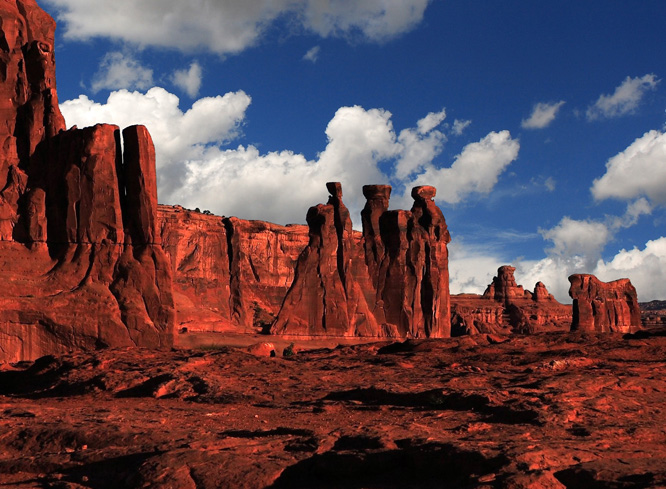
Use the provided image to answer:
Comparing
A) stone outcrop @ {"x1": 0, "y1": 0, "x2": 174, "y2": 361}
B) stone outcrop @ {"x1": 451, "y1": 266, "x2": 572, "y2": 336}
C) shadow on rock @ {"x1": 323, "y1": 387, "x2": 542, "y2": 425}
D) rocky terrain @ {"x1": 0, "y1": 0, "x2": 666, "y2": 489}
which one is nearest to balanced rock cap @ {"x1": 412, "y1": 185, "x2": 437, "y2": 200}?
rocky terrain @ {"x1": 0, "y1": 0, "x2": 666, "y2": 489}

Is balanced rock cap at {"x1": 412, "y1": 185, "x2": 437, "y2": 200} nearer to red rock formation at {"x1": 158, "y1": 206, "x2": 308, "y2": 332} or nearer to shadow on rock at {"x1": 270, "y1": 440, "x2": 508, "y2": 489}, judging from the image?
red rock formation at {"x1": 158, "y1": 206, "x2": 308, "y2": 332}

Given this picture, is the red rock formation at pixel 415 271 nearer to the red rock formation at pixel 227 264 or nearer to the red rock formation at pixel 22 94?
the red rock formation at pixel 227 264

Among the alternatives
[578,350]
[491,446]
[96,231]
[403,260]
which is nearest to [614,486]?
[491,446]

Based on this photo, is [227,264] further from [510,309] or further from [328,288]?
[510,309]

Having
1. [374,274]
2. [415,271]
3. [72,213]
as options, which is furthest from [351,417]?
[415,271]

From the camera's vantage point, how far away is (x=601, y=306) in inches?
3450

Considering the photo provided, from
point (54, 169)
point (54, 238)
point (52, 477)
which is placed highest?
point (54, 169)

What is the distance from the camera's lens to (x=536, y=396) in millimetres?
17453

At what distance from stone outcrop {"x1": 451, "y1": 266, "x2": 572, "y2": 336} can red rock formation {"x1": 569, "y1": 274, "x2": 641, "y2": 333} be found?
2951cm

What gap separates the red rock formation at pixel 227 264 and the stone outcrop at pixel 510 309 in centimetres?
3040

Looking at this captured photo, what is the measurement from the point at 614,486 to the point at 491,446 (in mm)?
2417

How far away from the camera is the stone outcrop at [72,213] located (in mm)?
36062

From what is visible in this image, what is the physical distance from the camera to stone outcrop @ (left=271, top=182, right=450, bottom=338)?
66.4 m

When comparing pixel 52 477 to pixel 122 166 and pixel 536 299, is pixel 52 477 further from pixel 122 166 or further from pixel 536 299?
pixel 536 299
